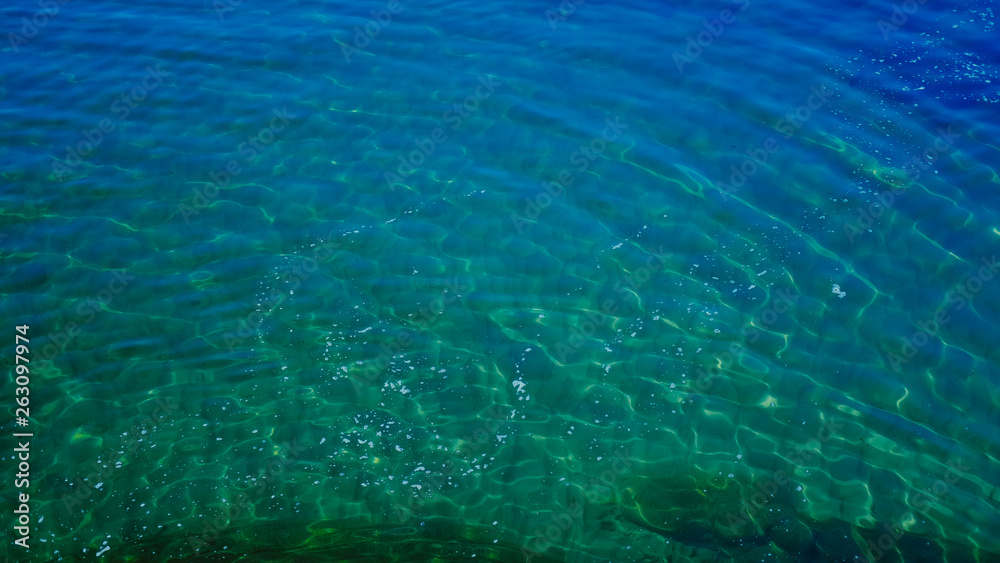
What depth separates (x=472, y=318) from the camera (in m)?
7.29

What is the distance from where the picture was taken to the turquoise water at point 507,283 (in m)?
5.96

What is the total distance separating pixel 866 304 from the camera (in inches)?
291

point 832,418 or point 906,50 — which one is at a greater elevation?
point 906,50

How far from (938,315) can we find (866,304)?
0.62 metres

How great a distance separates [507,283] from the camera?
7652 millimetres

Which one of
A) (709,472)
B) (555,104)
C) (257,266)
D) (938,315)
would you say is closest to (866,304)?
(938,315)

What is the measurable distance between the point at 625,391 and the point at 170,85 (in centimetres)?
689

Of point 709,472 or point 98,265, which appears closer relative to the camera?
point 709,472

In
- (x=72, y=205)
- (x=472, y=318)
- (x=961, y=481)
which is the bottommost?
(x=961, y=481)

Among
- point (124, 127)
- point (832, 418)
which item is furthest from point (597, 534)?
point (124, 127)

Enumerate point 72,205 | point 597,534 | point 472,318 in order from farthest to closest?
1. point 72,205
2. point 472,318
3. point 597,534

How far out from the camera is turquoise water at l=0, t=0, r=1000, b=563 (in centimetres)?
596

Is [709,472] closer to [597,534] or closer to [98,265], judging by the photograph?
[597,534]

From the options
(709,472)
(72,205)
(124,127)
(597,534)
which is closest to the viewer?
(597,534)
